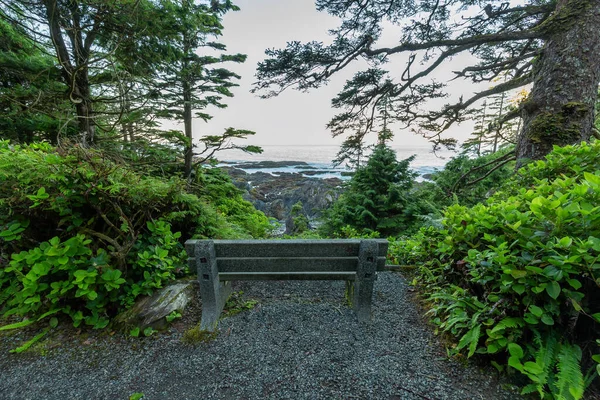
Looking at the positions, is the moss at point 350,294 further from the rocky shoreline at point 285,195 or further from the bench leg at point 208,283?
the rocky shoreline at point 285,195

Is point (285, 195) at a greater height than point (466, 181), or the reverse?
point (466, 181)

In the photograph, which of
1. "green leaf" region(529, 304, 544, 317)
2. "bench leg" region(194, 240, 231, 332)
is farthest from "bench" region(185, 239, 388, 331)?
"green leaf" region(529, 304, 544, 317)

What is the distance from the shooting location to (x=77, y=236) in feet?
7.25

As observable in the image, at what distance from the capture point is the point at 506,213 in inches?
78.8

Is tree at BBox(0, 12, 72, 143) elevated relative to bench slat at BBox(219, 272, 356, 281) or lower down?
elevated

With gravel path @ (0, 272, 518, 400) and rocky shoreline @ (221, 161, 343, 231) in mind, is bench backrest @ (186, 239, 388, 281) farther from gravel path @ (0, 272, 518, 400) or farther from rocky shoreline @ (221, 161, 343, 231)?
rocky shoreline @ (221, 161, 343, 231)

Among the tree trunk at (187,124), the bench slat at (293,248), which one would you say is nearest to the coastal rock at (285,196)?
the tree trunk at (187,124)

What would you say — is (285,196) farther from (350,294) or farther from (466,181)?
(350,294)

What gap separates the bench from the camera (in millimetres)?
2336

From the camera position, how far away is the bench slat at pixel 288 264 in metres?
2.42

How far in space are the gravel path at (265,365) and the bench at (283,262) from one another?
1.00ft

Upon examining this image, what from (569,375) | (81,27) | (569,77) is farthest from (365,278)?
(81,27)

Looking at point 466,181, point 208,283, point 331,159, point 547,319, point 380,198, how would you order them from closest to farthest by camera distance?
1. point 547,319
2. point 208,283
3. point 380,198
4. point 466,181
5. point 331,159

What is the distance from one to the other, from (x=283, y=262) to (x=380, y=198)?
588 cm
